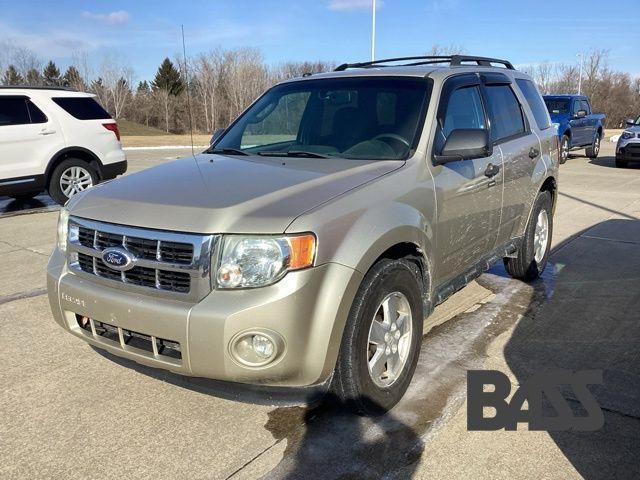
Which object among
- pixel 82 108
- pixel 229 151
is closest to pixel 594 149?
pixel 82 108

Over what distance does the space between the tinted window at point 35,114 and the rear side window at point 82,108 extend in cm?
36

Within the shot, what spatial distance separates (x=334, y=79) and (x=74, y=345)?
2.69 meters

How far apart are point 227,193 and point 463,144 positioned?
152 cm

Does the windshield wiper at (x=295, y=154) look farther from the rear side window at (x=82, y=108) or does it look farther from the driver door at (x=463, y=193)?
the rear side window at (x=82, y=108)

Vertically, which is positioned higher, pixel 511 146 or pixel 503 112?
pixel 503 112

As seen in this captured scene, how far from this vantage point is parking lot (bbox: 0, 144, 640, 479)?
2.74m

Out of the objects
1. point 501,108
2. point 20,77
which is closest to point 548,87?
point 20,77

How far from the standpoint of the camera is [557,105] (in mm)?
17578

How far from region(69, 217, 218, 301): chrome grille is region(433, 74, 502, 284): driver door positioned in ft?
5.15

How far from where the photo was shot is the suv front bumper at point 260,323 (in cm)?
253

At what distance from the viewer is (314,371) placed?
262 cm

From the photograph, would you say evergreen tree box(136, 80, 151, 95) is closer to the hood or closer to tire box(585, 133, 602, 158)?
tire box(585, 133, 602, 158)

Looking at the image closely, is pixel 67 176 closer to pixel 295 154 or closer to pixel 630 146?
pixel 295 154

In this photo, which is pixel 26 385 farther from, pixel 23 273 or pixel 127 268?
pixel 23 273
